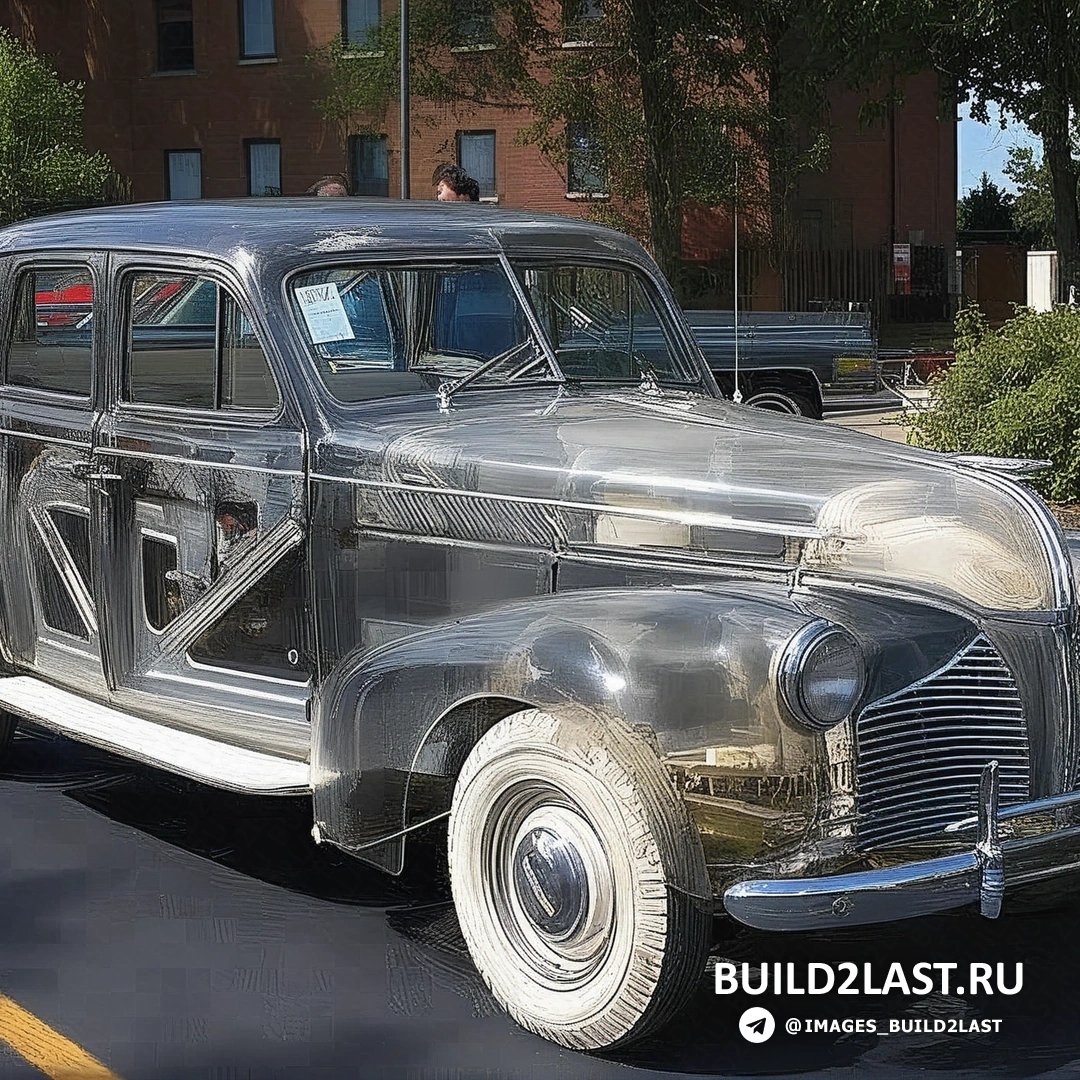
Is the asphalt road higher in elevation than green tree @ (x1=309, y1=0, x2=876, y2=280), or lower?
lower

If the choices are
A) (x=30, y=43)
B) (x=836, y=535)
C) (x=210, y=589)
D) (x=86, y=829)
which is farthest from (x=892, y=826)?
(x=30, y=43)

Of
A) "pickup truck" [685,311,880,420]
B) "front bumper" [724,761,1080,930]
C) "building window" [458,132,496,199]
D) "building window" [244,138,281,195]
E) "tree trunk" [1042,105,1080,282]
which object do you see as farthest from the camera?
"building window" [244,138,281,195]

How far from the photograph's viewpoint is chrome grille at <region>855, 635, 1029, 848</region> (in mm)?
3756

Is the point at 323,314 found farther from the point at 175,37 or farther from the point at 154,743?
the point at 175,37

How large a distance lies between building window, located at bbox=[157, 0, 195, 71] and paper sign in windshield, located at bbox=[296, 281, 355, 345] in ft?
119

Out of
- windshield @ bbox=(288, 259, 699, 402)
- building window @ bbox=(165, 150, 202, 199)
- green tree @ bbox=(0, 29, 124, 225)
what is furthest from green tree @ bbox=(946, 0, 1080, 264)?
building window @ bbox=(165, 150, 202, 199)

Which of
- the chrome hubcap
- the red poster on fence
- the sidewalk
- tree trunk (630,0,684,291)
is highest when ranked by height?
tree trunk (630,0,684,291)

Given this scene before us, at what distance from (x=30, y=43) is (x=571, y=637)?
129ft

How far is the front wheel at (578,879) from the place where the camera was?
3.76 metres

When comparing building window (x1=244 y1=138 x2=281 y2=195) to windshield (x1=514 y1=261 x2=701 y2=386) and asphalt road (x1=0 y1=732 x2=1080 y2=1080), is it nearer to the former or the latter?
windshield (x1=514 y1=261 x2=701 y2=386)

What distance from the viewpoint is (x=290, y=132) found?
1503 inches

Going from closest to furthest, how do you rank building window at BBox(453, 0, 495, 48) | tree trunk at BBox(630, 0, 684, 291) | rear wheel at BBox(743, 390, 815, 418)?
rear wheel at BBox(743, 390, 815, 418) < tree trunk at BBox(630, 0, 684, 291) < building window at BBox(453, 0, 495, 48)

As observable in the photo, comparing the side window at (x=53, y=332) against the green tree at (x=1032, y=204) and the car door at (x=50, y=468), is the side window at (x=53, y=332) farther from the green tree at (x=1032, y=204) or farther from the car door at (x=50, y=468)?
the green tree at (x=1032, y=204)

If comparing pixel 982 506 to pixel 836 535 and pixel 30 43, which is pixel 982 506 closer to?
pixel 836 535
